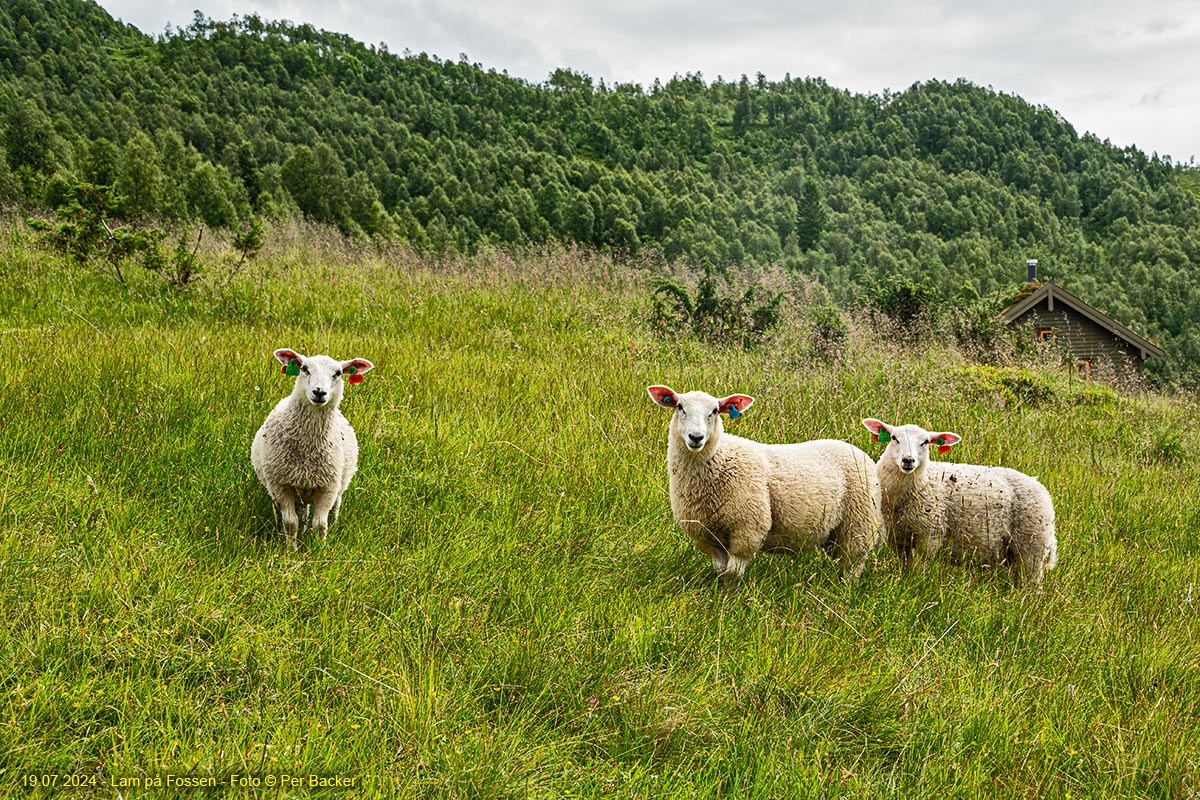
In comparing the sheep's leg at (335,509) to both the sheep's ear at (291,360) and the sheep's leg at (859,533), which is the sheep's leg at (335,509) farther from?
the sheep's leg at (859,533)

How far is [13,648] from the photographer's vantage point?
2084 millimetres

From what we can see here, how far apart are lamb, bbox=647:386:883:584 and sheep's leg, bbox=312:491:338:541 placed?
64.8 inches

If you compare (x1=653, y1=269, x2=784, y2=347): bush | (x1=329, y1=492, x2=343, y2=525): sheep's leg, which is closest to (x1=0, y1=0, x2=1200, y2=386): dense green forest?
(x1=653, y1=269, x2=784, y2=347): bush

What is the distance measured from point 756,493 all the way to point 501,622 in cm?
144

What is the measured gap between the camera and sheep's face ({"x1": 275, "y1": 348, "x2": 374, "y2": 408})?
10.8 feet

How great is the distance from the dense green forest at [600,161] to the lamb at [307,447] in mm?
13762

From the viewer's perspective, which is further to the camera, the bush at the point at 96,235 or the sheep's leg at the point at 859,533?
the bush at the point at 96,235

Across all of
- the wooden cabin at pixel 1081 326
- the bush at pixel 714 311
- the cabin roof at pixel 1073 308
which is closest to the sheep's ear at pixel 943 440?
the bush at pixel 714 311

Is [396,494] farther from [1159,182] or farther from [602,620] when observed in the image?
[1159,182]

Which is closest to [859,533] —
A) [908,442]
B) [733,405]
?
Answer: [908,442]

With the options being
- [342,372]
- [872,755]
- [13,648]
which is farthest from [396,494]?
[872,755]

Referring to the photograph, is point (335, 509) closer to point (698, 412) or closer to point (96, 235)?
point (698, 412)

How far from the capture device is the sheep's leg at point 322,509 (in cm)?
340

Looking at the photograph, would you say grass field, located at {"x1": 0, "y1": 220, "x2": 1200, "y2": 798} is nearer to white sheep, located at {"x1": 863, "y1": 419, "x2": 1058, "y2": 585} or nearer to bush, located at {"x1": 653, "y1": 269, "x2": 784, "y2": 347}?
white sheep, located at {"x1": 863, "y1": 419, "x2": 1058, "y2": 585}
